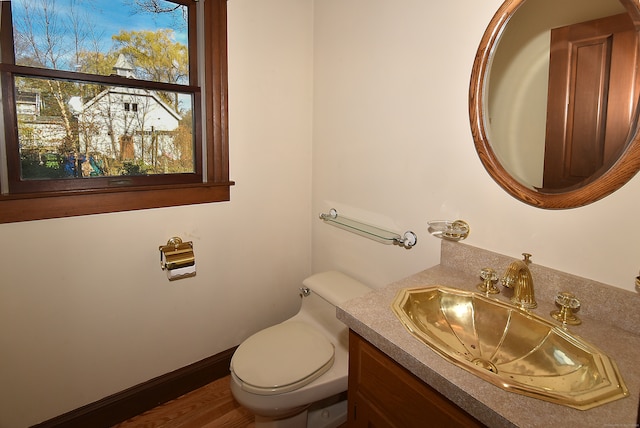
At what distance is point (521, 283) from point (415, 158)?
0.65m

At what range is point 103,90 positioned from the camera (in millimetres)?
1487

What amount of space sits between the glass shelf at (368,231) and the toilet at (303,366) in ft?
0.85

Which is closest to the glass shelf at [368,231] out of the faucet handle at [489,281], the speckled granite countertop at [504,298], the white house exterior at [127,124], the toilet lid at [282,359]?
the speckled granite countertop at [504,298]

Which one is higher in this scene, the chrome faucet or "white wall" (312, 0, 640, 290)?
"white wall" (312, 0, 640, 290)

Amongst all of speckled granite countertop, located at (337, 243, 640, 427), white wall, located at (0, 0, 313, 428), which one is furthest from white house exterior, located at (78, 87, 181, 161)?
speckled granite countertop, located at (337, 243, 640, 427)

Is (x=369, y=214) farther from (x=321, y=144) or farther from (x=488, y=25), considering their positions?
(x=488, y=25)

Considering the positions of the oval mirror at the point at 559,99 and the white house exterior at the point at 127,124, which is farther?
the white house exterior at the point at 127,124

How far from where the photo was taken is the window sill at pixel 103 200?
1295 millimetres

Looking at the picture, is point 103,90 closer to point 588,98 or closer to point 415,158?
point 415,158

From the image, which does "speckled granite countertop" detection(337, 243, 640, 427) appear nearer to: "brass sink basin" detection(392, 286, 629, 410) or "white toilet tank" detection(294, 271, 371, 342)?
"brass sink basin" detection(392, 286, 629, 410)

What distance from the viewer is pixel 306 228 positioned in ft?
7.08

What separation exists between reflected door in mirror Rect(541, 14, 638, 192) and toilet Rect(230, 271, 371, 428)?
0.99m

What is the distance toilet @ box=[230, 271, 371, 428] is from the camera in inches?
51.4

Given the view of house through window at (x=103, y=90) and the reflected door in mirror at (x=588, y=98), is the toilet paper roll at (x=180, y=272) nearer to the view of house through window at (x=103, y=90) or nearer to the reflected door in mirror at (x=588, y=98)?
A: the view of house through window at (x=103, y=90)
